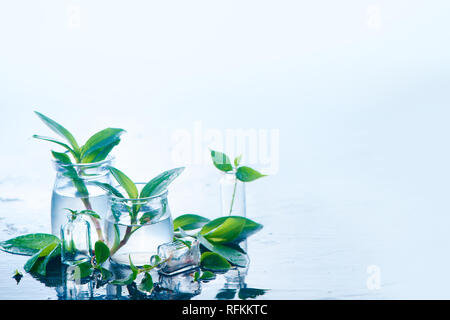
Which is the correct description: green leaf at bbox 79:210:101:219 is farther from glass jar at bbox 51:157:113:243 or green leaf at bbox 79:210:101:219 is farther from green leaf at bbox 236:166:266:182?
green leaf at bbox 236:166:266:182

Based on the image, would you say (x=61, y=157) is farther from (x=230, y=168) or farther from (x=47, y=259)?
(x=230, y=168)

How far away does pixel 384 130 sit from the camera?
166 cm

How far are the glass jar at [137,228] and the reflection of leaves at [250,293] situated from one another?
0.12 meters

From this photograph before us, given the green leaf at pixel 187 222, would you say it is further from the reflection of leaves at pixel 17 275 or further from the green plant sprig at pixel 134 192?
the reflection of leaves at pixel 17 275

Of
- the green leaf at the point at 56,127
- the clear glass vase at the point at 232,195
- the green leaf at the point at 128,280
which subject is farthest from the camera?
the clear glass vase at the point at 232,195

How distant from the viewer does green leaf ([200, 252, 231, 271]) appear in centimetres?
92

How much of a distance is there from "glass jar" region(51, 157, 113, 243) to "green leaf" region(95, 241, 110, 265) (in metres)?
0.06

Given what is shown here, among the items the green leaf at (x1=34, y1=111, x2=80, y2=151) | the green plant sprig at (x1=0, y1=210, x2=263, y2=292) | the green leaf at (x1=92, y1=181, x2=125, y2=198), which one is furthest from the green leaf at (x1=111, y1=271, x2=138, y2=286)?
the green leaf at (x1=34, y1=111, x2=80, y2=151)

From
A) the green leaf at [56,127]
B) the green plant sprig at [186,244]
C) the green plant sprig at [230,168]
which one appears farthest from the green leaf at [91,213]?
the green plant sprig at [230,168]

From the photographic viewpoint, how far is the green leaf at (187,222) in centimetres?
103

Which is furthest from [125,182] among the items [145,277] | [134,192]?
[145,277]

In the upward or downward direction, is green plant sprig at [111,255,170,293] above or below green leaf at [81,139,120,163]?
below

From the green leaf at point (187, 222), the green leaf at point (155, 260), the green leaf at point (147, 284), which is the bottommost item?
the green leaf at point (147, 284)
